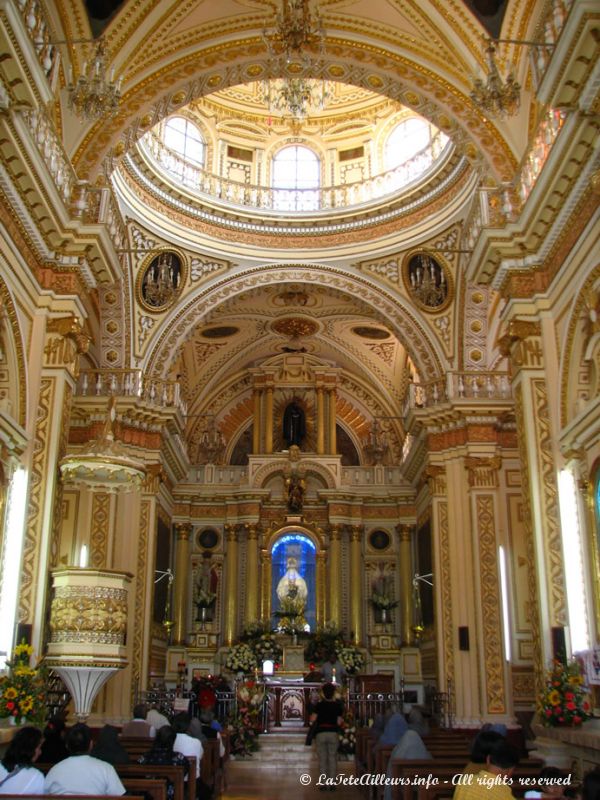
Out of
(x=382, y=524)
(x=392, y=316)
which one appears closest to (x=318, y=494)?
(x=382, y=524)

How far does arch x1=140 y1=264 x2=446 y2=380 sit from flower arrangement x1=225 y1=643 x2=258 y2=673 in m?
6.55

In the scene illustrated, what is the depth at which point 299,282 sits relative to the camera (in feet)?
61.9

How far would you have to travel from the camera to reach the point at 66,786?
5.07 m

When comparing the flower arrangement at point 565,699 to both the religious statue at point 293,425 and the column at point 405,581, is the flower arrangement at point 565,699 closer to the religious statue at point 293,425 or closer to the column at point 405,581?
the column at point 405,581

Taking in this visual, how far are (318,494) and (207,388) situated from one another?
14.1 ft

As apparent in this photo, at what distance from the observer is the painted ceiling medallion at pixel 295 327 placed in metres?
22.2

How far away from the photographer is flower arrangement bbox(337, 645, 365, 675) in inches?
770

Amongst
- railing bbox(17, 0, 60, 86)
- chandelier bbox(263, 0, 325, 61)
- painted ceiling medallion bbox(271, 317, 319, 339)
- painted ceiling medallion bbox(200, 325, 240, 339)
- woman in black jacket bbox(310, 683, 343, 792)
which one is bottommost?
woman in black jacket bbox(310, 683, 343, 792)

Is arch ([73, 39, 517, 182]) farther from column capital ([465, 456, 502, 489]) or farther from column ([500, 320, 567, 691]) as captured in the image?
column capital ([465, 456, 502, 489])

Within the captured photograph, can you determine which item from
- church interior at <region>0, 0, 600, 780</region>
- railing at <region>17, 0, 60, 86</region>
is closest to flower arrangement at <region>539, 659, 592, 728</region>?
church interior at <region>0, 0, 600, 780</region>

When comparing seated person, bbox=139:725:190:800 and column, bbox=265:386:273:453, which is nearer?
seated person, bbox=139:725:190:800

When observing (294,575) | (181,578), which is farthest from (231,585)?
(294,575)

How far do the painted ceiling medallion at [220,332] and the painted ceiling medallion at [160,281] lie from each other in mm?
3960

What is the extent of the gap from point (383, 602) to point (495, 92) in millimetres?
14124
